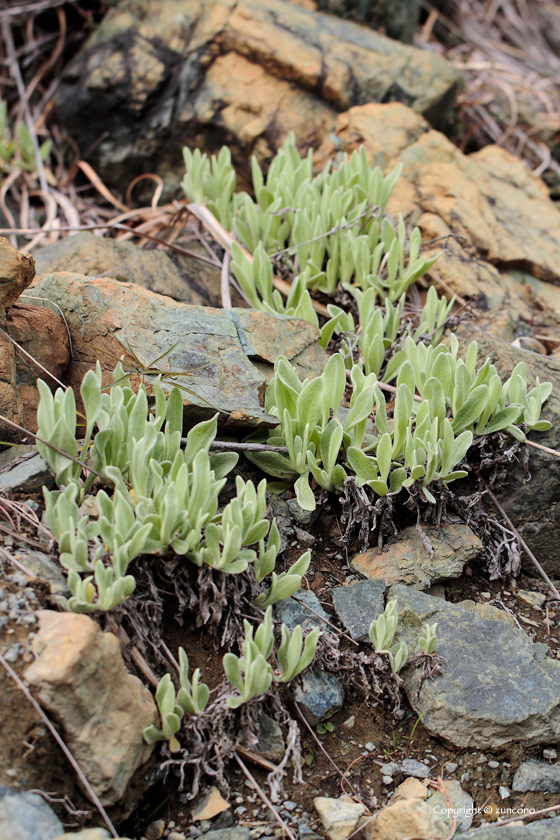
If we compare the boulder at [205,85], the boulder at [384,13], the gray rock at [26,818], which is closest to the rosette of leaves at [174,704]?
the gray rock at [26,818]

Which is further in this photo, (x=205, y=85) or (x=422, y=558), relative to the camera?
(x=205, y=85)

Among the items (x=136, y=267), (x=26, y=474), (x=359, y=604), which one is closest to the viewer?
(x=26, y=474)

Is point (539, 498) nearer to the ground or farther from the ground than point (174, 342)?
nearer to the ground

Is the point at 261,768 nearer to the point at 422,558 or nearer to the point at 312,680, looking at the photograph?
the point at 312,680

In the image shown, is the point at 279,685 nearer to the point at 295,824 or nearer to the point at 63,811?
the point at 295,824

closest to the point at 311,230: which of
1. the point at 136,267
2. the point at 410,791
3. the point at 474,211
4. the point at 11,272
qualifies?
the point at 136,267

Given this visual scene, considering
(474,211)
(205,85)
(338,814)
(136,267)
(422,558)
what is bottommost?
(338,814)

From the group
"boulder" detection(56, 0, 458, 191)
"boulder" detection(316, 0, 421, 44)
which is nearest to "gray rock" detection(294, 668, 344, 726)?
"boulder" detection(56, 0, 458, 191)
